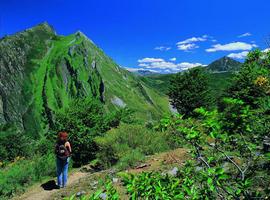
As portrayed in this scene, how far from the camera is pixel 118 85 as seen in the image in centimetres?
17675

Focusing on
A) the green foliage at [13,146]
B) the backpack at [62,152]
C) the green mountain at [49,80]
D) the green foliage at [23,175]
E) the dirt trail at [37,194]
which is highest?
the green mountain at [49,80]

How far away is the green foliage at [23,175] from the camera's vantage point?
1278 centimetres

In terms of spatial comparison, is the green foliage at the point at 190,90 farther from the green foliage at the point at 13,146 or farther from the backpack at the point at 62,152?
the backpack at the point at 62,152

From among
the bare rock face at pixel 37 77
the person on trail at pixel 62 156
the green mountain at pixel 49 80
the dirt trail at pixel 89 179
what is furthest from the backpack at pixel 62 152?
the bare rock face at pixel 37 77

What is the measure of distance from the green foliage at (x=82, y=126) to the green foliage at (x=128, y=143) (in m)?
1.85

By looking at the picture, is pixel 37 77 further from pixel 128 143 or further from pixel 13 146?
pixel 128 143

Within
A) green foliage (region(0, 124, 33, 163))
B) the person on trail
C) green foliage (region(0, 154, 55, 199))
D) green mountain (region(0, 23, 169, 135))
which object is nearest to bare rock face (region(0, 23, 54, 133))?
green mountain (region(0, 23, 169, 135))

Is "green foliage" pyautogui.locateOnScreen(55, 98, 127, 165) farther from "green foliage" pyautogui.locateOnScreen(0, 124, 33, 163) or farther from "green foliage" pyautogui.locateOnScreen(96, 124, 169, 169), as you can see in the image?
"green foliage" pyautogui.locateOnScreen(0, 124, 33, 163)

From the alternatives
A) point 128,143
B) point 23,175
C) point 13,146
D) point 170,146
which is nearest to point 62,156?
point 23,175

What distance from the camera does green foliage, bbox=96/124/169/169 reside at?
50.9 ft

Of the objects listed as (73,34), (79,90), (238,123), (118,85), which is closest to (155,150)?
(238,123)

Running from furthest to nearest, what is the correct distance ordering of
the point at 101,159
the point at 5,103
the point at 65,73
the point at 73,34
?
1. the point at 73,34
2. the point at 65,73
3. the point at 5,103
4. the point at 101,159

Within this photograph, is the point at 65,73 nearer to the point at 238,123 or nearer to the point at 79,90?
the point at 79,90

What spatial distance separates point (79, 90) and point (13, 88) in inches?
1001
